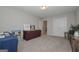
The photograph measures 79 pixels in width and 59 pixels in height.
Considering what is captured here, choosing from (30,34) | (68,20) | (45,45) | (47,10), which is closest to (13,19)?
(30,34)

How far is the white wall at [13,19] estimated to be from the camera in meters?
2.44

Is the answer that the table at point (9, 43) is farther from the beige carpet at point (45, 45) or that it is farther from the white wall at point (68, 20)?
the white wall at point (68, 20)

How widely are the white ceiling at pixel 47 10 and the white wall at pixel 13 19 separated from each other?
0.44 ft

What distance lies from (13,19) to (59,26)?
1.37 m

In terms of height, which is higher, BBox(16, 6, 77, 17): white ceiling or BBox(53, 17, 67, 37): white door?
BBox(16, 6, 77, 17): white ceiling

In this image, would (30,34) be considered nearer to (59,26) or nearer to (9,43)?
(9,43)

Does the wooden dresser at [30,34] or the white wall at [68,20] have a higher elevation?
the white wall at [68,20]

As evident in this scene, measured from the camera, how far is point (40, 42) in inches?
111

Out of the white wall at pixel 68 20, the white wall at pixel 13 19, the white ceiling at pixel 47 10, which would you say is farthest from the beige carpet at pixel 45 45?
the white ceiling at pixel 47 10

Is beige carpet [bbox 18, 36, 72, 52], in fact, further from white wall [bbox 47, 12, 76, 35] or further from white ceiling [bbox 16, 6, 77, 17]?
white ceiling [bbox 16, 6, 77, 17]

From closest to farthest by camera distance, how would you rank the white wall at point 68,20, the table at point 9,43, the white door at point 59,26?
the table at point 9,43 → the white wall at point 68,20 → the white door at point 59,26

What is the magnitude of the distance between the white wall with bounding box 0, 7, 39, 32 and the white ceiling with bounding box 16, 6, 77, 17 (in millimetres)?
134

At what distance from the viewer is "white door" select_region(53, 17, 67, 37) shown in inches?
108

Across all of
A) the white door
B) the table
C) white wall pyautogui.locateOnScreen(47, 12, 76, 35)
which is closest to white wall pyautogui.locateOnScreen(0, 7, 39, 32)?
the table
